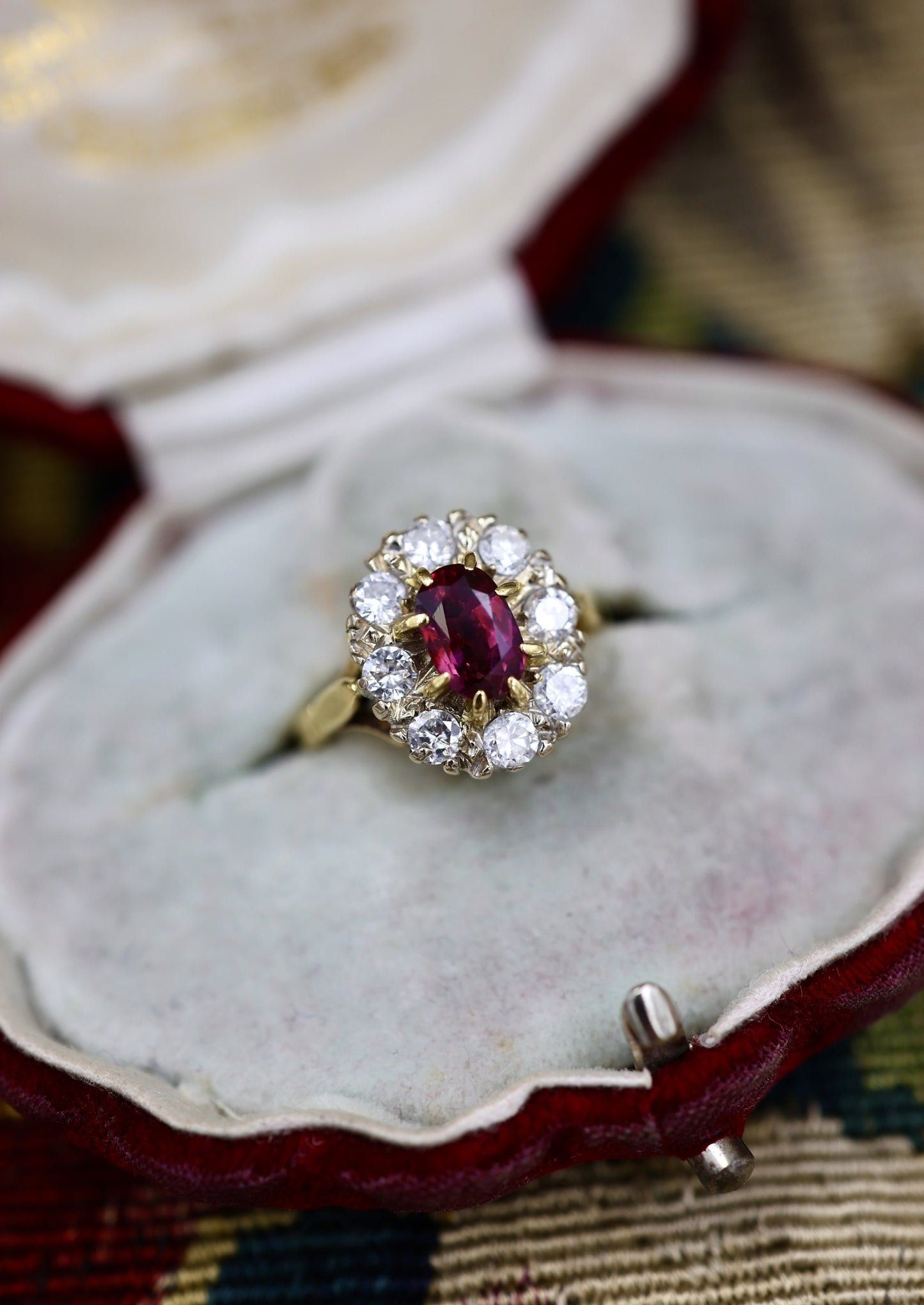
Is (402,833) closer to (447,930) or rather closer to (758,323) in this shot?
(447,930)

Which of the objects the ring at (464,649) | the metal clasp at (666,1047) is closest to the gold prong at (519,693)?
the ring at (464,649)

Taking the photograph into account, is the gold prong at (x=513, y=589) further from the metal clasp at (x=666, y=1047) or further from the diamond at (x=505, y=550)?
the metal clasp at (x=666, y=1047)

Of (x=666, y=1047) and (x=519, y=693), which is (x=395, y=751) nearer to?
(x=519, y=693)

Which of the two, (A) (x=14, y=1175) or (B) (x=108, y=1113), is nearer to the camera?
(B) (x=108, y=1113)

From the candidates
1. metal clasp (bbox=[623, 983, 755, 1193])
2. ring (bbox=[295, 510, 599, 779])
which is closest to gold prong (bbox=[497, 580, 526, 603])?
ring (bbox=[295, 510, 599, 779])

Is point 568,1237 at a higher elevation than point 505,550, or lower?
lower

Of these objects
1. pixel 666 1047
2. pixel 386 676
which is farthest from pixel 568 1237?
pixel 386 676

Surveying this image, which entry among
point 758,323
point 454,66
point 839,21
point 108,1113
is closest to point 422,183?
point 454,66
